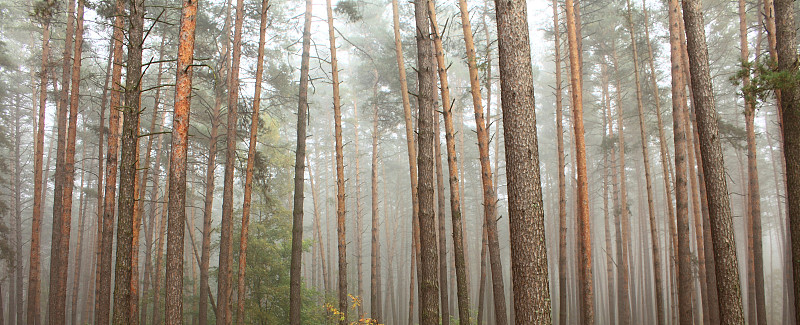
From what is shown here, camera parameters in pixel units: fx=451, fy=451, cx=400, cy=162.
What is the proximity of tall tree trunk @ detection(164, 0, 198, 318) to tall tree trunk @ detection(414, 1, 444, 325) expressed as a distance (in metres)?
4.00

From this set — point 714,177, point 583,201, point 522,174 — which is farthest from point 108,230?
point 714,177

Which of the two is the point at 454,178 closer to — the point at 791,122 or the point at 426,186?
the point at 426,186

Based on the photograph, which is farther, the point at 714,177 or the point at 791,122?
the point at 791,122

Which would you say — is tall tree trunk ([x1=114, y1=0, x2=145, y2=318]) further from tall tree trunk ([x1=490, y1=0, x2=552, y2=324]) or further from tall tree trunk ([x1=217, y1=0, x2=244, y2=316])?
tall tree trunk ([x1=490, y1=0, x2=552, y2=324])

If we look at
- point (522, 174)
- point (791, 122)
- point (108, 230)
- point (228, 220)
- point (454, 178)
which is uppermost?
point (791, 122)

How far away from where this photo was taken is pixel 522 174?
4.87 meters

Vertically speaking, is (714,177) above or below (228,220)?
above

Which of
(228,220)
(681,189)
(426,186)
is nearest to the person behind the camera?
(426,186)

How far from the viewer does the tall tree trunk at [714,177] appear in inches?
253

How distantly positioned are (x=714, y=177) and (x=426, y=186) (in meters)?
4.57

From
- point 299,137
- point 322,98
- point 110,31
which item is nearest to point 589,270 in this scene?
point 299,137

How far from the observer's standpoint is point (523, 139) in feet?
16.1

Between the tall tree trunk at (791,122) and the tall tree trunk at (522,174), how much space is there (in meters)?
4.46

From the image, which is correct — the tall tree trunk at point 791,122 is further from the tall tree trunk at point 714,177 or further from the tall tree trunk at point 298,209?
the tall tree trunk at point 298,209
